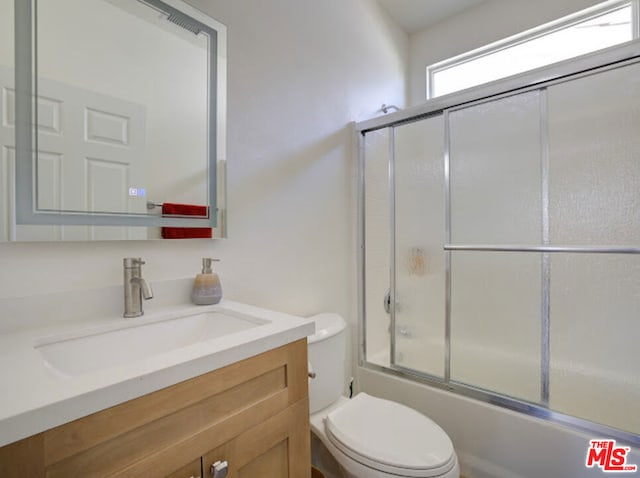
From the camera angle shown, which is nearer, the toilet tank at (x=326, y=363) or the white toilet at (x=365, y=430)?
the white toilet at (x=365, y=430)

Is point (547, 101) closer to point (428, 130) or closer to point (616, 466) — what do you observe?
point (428, 130)

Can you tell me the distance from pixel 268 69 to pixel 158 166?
27.2 inches

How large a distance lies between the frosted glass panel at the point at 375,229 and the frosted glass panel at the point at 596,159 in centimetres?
82

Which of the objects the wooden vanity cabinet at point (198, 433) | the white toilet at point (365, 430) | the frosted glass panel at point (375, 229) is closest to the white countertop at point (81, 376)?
the wooden vanity cabinet at point (198, 433)

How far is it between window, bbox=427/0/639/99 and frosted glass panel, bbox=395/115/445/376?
82 cm

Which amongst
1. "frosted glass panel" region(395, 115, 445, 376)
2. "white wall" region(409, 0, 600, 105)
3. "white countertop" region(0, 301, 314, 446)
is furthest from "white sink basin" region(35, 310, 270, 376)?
"white wall" region(409, 0, 600, 105)

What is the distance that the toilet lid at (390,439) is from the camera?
1.03m

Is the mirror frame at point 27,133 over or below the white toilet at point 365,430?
over

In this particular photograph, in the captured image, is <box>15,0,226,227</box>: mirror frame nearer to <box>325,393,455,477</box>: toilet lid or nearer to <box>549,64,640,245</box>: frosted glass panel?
<box>325,393,455,477</box>: toilet lid

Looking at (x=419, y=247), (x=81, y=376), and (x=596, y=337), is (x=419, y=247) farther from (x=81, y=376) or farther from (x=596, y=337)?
(x=81, y=376)

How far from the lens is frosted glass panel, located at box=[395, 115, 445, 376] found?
→ 1.87 m

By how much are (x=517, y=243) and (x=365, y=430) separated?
3.75 feet

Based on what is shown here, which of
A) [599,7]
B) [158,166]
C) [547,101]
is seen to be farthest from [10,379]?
[599,7]

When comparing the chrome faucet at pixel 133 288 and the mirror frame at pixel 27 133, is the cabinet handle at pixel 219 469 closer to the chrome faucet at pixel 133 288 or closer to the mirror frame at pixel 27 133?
the chrome faucet at pixel 133 288
